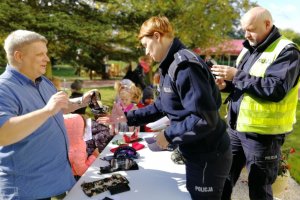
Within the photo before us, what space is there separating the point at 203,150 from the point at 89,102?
1.10 meters

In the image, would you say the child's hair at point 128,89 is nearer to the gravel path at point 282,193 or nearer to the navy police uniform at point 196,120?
the gravel path at point 282,193

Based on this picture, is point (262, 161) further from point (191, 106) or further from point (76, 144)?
point (76, 144)

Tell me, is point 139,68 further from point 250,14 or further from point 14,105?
point 14,105

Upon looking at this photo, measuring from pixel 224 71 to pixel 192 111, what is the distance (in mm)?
909

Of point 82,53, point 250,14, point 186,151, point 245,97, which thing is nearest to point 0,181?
point 186,151

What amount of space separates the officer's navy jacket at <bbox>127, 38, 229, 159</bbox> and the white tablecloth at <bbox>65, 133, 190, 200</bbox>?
0.30m

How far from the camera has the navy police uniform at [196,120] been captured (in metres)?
1.50

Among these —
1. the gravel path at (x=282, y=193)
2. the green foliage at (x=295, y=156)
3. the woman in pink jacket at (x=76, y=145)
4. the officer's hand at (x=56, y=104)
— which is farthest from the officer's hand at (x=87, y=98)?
the green foliage at (x=295, y=156)

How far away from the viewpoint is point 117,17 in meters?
7.99

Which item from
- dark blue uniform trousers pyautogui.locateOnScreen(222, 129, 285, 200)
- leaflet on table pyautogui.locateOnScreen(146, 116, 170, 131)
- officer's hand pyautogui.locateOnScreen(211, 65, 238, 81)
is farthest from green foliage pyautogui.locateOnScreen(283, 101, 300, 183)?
Answer: officer's hand pyautogui.locateOnScreen(211, 65, 238, 81)

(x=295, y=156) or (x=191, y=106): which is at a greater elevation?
(x=191, y=106)

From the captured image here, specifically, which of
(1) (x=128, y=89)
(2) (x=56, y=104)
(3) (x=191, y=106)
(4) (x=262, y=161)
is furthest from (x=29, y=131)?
(1) (x=128, y=89)

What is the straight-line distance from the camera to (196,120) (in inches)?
59.2

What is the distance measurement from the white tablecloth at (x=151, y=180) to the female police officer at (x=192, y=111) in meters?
0.17
